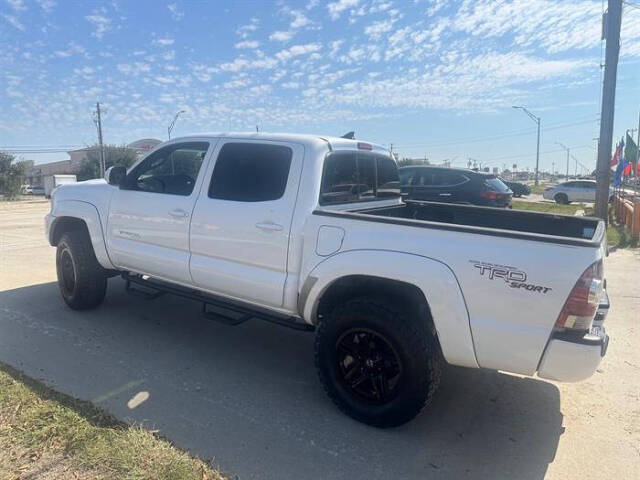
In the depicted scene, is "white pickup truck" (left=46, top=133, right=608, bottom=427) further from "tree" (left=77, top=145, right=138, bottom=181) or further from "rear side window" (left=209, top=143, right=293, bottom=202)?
"tree" (left=77, top=145, right=138, bottom=181)

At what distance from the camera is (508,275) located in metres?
2.74

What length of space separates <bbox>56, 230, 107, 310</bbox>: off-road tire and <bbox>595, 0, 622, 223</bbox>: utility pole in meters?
12.8

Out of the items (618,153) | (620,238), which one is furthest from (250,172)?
(618,153)

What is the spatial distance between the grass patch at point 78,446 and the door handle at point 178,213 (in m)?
1.69

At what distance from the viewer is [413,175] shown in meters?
11.7

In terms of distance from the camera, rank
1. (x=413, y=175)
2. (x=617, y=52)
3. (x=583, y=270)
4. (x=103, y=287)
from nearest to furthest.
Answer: (x=583, y=270), (x=103, y=287), (x=413, y=175), (x=617, y=52)

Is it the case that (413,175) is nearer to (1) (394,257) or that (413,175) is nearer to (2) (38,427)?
(1) (394,257)

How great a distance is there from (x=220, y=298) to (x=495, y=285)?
2.48m

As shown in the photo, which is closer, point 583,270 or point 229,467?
point 583,270

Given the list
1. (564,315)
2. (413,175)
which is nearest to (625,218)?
(413,175)

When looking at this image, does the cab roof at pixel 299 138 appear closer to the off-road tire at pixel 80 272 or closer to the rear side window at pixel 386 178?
the rear side window at pixel 386 178

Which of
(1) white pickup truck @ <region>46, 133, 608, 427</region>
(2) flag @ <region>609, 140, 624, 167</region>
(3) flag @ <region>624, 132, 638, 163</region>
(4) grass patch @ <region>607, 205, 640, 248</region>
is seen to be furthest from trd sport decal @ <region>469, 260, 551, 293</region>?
(2) flag @ <region>609, 140, 624, 167</region>

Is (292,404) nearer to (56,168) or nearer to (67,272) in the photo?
(67,272)

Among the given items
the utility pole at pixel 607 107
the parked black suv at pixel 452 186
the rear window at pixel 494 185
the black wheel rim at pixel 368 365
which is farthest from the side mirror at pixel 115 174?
the utility pole at pixel 607 107
